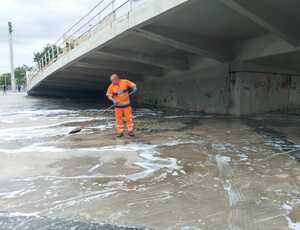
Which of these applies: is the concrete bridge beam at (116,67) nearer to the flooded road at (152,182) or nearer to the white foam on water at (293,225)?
the flooded road at (152,182)

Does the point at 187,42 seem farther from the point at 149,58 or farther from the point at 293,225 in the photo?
the point at 293,225

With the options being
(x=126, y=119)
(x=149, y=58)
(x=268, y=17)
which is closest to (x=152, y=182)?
(x=126, y=119)

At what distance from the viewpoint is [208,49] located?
9.91 meters

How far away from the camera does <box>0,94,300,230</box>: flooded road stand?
8.77 ft

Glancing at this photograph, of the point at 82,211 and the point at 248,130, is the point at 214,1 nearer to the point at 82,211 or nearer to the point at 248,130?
the point at 248,130

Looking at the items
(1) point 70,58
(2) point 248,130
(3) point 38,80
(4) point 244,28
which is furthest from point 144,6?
(3) point 38,80

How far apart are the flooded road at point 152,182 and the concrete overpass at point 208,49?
329 cm

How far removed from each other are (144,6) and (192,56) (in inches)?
212

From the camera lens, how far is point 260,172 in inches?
157

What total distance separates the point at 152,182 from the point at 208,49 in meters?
7.37

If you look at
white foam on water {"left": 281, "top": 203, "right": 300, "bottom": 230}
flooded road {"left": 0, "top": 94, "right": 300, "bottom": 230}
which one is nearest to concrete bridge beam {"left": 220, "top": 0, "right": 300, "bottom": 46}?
flooded road {"left": 0, "top": 94, "right": 300, "bottom": 230}

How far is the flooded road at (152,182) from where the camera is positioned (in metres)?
2.67

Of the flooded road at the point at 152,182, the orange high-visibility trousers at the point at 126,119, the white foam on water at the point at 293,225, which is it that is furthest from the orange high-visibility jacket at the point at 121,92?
the white foam on water at the point at 293,225

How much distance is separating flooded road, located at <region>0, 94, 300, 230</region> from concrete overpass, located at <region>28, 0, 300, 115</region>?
3.29 metres
